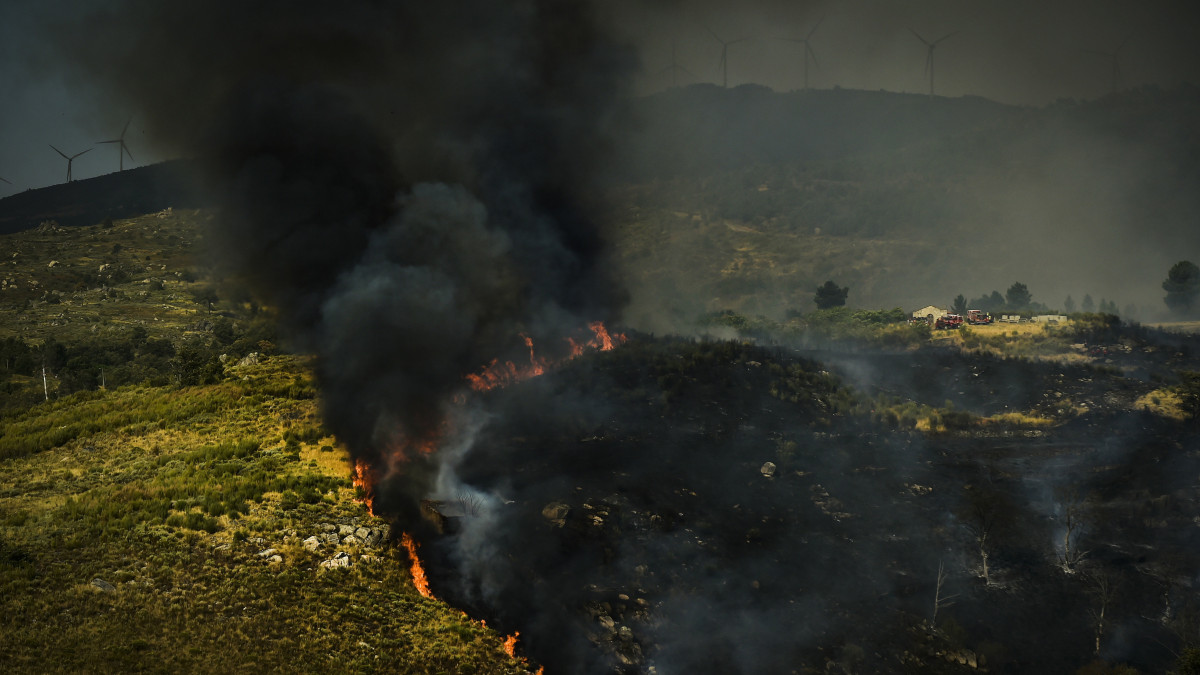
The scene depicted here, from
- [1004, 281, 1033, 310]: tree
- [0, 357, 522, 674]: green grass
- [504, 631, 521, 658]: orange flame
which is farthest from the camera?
[1004, 281, 1033, 310]: tree

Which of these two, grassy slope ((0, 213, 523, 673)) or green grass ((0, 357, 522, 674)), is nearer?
green grass ((0, 357, 522, 674))

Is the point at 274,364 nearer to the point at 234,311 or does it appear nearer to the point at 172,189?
the point at 234,311

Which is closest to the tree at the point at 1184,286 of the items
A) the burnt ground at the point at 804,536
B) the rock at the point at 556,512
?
the burnt ground at the point at 804,536

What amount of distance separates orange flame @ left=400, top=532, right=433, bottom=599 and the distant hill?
139 m

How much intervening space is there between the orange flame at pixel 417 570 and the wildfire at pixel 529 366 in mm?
12007

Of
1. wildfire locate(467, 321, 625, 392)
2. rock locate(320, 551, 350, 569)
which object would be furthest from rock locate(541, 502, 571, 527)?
wildfire locate(467, 321, 625, 392)

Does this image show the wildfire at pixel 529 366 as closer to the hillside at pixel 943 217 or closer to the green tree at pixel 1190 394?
the green tree at pixel 1190 394

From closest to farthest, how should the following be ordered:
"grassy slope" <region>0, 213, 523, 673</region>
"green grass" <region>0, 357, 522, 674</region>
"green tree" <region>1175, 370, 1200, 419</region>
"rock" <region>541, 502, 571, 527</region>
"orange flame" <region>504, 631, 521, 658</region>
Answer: "green grass" <region>0, 357, 522, 674</region>, "grassy slope" <region>0, 213, 523, 673</region>, "orange flame" <region>504, 631, 521, 658</region>, "rock" <region>541, 502, 571, 527</region>, "green tree" <region>1175, 370, 1200, 419</region>

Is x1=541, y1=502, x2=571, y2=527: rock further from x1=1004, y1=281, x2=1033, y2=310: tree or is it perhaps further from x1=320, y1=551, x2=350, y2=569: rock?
x1=1004, y1=281, x2=1033, y2=310: tree

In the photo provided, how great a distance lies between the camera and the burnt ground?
19891 mm

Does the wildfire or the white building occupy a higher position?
the white building

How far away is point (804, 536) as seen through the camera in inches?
990


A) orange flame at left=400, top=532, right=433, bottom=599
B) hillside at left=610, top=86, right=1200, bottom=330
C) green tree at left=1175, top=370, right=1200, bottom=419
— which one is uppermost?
hillside at left=610, top=86, right=1200, bottom=330

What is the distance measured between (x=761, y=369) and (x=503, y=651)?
27581mm
